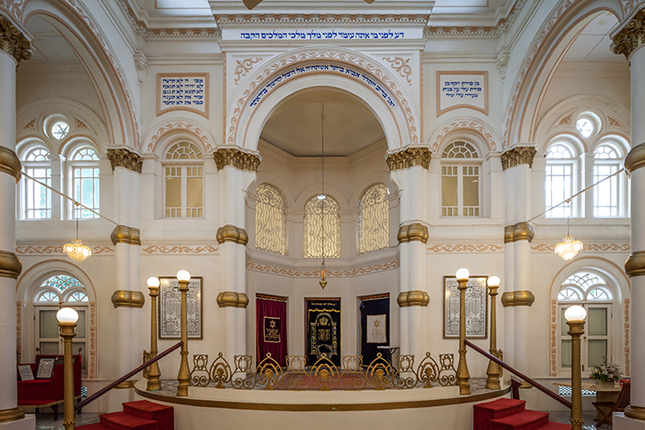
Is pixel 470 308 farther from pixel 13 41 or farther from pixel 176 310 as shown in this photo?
pixel 13 41

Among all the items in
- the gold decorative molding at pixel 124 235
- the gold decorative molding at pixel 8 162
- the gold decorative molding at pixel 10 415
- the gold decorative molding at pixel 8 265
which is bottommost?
the gold decorative molding at pixel 10 415

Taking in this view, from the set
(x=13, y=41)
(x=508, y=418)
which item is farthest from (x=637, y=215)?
(x=13, y=41)

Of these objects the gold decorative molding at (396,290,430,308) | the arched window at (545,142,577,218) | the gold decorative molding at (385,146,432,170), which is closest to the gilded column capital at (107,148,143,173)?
the gold decorative molding at (385,146,432,170)

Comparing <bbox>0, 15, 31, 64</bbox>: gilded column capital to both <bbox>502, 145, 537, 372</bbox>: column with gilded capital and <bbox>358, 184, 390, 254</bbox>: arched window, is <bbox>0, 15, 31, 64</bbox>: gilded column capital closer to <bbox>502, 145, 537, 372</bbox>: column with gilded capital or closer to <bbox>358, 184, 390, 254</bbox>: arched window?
<bbox>502, 145, 537, 372</bbox>: column with gilded capital

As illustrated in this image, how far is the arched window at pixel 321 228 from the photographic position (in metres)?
16.5

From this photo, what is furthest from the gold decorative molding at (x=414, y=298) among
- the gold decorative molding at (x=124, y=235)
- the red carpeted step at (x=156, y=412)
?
the gold decorative molding at (x=124, y=235)

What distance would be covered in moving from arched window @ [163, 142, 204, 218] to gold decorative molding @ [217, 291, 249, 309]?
1.86 meters

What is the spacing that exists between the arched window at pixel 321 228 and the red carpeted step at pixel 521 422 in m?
8.65

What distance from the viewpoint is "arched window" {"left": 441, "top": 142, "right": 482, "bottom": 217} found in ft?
39.4

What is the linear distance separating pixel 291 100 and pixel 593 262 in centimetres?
724

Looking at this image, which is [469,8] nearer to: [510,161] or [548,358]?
[510,161]

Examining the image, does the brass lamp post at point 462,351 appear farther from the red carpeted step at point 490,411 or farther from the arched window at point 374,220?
the arched window at point 374,220

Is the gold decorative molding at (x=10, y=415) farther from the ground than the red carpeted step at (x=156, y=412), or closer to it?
farther from the ground

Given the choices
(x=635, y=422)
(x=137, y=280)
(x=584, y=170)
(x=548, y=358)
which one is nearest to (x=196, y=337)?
(x=137, y=280)
